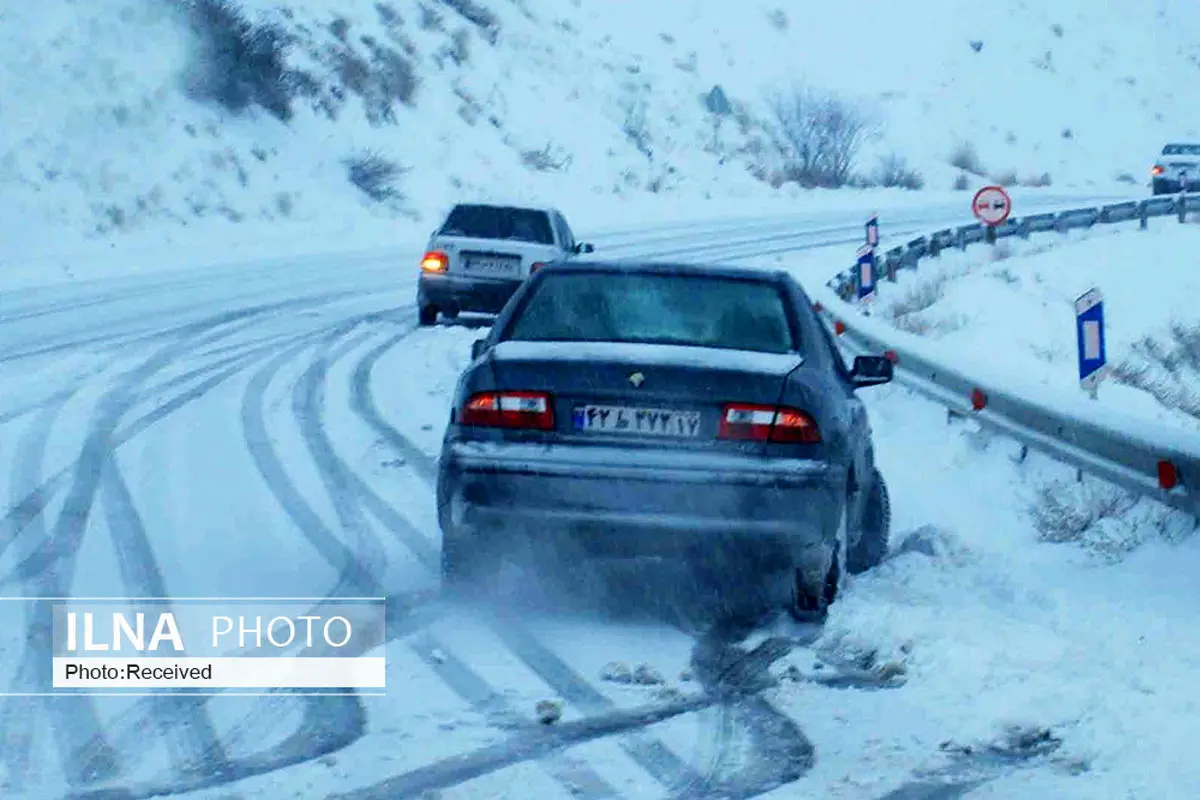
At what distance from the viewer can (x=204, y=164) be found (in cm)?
3381

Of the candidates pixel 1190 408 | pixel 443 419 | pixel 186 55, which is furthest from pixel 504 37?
pixel 443 419

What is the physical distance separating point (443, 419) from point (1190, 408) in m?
8.46

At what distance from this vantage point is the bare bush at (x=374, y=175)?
37.5 m

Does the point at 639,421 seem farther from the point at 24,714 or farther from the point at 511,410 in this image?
the point at 24,714

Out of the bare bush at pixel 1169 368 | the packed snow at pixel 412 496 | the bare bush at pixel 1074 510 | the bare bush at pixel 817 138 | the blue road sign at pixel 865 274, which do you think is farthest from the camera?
the bare bush at pixel 817 138

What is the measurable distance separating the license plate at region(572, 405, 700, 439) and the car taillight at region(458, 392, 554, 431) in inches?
5.5

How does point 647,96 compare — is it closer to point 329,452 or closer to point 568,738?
point 329,452

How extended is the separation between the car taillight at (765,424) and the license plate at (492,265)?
12750 millimetres

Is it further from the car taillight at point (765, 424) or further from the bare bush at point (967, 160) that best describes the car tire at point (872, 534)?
the bare bush at point (967, 160)

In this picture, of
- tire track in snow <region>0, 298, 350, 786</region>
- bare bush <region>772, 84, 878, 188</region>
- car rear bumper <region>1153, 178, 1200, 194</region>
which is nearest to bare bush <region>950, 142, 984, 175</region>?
bare bush <region>772, 84, 878, 188</region>

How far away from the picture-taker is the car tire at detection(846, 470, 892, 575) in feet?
Result: 29.6

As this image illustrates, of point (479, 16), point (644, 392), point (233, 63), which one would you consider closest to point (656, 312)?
point (644, 392)

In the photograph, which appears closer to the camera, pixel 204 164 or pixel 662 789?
pixel 662 789

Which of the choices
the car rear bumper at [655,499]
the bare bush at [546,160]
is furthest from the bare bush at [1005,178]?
the car rear bumper at [655,499]
